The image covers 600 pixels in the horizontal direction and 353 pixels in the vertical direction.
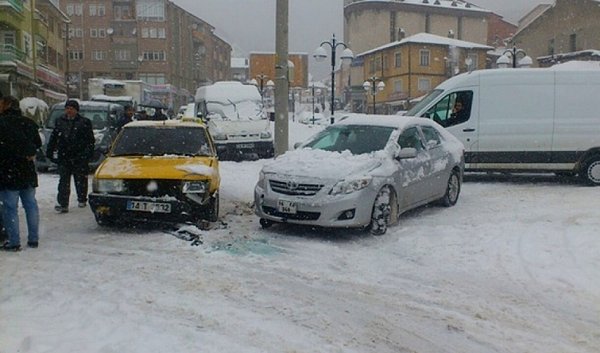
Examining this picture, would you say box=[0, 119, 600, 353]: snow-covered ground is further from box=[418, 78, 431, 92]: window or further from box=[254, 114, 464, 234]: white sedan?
box=[418, 78, 431, 92]: window

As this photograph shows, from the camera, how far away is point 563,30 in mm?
58594

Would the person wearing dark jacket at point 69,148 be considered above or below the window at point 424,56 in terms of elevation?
below

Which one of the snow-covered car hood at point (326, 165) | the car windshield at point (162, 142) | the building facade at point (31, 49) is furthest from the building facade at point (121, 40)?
the snow-covered car hood at point (326, 165)

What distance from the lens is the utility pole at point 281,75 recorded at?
11570 millimetres

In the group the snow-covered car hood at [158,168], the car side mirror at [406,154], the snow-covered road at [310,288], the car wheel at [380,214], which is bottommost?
the snow-covered road at [310,288]

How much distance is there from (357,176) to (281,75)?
4.36m

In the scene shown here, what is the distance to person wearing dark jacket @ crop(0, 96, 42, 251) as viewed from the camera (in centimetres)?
709

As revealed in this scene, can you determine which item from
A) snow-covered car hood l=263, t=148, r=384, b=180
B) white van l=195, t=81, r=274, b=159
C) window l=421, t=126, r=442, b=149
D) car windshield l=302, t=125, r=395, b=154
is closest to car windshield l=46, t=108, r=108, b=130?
white van l=195, t=81, r=274, b=159

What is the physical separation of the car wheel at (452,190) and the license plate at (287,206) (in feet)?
11.8

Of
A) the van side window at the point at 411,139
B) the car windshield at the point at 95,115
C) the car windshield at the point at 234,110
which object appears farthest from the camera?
the car windshield at the point at 234,110

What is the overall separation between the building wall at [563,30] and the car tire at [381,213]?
175ft

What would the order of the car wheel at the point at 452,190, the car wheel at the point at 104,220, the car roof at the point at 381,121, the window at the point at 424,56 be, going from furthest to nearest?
the window at the point at 424,56
the car wheel at the point at 452,190
the car roof at the point at 381,121
the car wheel at the point at 104,220

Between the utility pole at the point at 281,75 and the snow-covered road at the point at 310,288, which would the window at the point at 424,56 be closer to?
the utility pole at the point at 281,75

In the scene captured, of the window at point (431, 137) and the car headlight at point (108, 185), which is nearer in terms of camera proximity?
the car headlight at point (108, 185)
